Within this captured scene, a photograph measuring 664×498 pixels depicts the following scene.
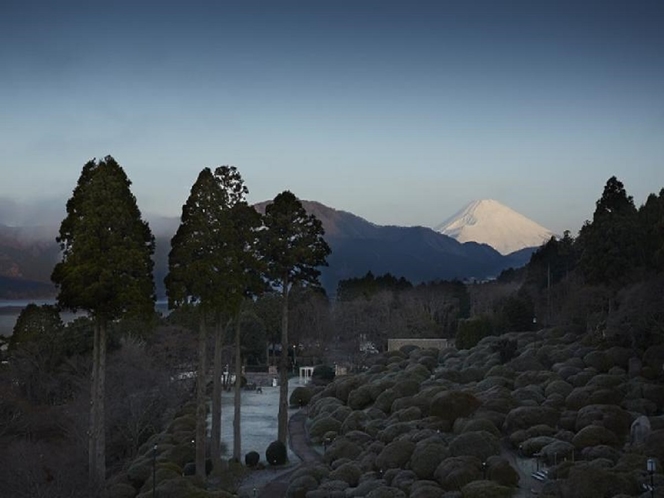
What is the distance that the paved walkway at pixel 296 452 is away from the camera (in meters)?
24.4

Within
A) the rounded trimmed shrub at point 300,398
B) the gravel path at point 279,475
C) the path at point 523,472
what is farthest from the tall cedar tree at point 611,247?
the gravel path at point 279,475

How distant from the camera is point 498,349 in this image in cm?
4091

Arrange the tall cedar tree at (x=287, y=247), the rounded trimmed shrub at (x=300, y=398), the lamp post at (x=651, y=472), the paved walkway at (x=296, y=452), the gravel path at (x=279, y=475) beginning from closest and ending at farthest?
the lamp post at (x=651, y=472) → the gravel path at (x=279, y=475) → the paved walkway at (x=296, y=452) → the tall cedar tree at (x=287, y=247) → the rounded trimmed shrub at (x=300, y=398)

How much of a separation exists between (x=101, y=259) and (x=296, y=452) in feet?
48.9

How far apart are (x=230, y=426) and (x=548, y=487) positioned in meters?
19.1

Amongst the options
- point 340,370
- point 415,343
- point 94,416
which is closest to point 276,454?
point 94,416

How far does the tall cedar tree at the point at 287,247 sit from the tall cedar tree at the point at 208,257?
11.9 feet

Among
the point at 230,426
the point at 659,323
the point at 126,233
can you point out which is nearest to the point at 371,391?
the point at 230,426

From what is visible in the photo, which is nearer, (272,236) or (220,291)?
(220,291)

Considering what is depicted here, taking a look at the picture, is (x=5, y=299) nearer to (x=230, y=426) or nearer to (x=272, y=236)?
(x=230, y=426)

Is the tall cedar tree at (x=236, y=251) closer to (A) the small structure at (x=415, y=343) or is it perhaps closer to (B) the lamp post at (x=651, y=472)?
(B) the lamp post at (x=651, y=472)

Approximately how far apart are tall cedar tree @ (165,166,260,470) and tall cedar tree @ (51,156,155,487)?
174 centimetres

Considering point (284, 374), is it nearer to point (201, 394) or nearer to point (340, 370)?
point (201, 394)

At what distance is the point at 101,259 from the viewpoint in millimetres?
19062
